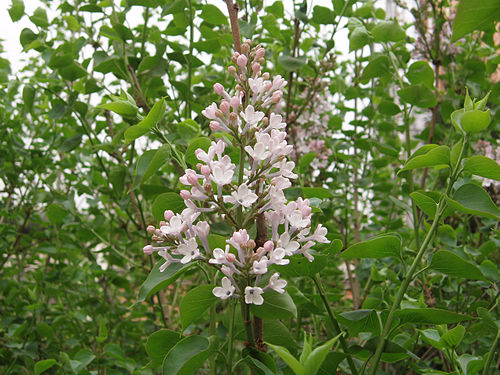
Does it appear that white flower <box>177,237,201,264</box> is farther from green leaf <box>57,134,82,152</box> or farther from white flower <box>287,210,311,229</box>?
green leaf <box>57,134,82,152</box>

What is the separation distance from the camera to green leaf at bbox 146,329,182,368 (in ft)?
2.01

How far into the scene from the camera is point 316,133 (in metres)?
1.47

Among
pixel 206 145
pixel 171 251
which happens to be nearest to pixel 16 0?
pixel 206 145

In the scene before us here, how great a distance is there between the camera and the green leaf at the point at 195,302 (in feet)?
1.76

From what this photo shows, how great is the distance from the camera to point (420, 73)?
3.18ft

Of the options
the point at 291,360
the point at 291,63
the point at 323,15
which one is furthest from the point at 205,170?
the point at 323,15

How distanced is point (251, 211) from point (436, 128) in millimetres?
1044

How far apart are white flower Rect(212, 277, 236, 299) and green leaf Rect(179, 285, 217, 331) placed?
0.03 meters

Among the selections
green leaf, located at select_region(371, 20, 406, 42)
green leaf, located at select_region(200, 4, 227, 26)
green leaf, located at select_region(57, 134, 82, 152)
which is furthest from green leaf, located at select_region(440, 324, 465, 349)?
green leaf, located at select_region(57, 134, 82, 152)

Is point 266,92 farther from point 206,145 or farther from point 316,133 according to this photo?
point 316,133

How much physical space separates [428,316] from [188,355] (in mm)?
311

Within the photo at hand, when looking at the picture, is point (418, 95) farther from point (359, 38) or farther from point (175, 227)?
point (175, 227)

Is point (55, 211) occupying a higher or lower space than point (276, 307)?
lower

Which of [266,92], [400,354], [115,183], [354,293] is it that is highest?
[266,92]
